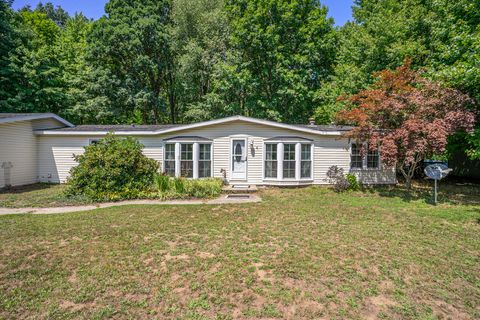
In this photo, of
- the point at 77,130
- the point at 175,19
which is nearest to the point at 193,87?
the point at 175,19

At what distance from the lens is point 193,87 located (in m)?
23.5

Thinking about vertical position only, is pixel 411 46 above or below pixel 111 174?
above

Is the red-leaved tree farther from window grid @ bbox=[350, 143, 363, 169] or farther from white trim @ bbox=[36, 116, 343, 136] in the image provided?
white trim @ bbox=[36, 116, 343, 136]

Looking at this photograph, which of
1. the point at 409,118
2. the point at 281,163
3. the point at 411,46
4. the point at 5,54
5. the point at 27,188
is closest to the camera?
the point at 409,118

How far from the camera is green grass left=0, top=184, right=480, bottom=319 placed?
3840 millimetres

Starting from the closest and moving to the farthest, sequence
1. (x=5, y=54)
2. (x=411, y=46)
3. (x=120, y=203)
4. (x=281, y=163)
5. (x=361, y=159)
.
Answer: (x=120, y=203) < (x=281, y=163) < (x=361, y=159) < (x=411, y=46) < (x=5, y=54)

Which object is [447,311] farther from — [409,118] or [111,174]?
[111,174]

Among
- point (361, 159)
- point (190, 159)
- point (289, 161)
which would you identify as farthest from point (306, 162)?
point (190, 159)

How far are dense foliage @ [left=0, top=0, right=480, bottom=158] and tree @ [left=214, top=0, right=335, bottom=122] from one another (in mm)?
84

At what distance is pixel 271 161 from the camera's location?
42.9ft

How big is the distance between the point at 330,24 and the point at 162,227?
2273 cm

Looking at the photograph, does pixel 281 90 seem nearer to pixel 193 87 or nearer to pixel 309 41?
pixel 309 41

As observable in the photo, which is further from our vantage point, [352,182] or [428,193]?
[352,182]

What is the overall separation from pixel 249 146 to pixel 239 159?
846mm
